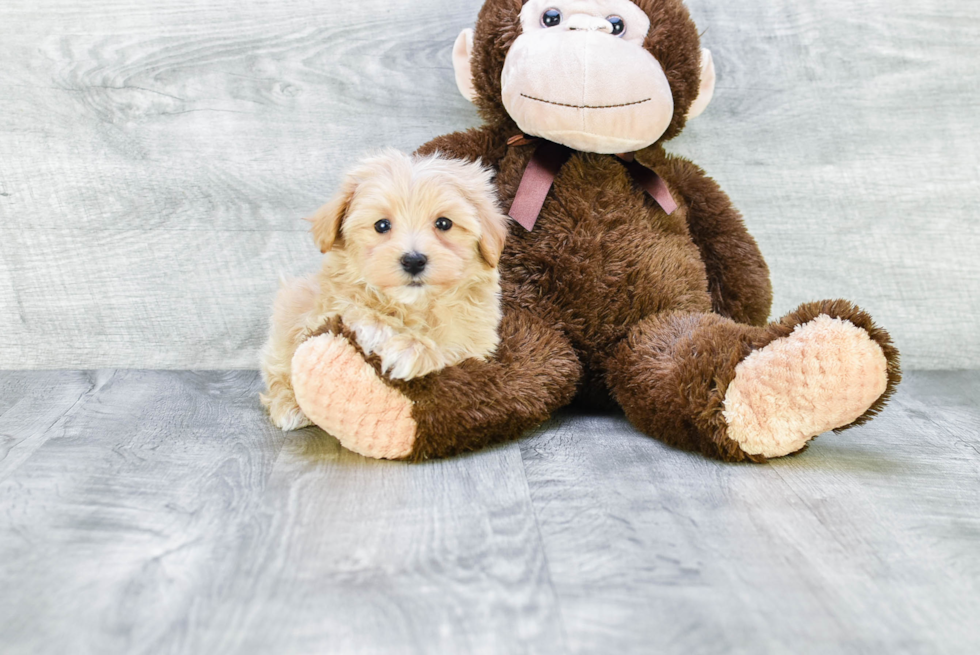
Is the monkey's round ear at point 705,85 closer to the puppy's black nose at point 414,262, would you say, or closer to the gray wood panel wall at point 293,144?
the gray wood panel wall at point 293,144

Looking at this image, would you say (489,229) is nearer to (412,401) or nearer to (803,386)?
(412,401)

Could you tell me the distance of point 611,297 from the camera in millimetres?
1443

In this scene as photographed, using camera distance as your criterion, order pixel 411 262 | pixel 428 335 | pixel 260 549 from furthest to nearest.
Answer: pixel 428 335, pixel 411 262, pixel 260 549

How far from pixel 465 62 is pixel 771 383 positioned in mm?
850

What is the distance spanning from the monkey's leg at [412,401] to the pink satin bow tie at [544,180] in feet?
0.90

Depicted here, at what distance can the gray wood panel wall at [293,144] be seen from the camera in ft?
5.70

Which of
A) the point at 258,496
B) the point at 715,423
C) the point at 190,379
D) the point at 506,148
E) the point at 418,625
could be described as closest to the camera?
the point at 418,625

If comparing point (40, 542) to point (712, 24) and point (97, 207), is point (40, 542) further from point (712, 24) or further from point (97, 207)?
point (712, 24)

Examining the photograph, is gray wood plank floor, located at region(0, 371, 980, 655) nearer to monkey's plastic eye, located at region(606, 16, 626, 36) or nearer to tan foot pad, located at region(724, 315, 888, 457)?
tan foot pad, located at region(724, 315, 888, 457)

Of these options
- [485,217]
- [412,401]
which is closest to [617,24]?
[485,217]

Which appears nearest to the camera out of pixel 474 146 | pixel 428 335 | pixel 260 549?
pixel 260 549

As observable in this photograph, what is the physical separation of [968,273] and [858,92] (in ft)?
1.74

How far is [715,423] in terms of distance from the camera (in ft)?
4.03

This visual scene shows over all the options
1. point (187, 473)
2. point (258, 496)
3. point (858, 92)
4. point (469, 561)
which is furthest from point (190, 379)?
point (858, 92)
